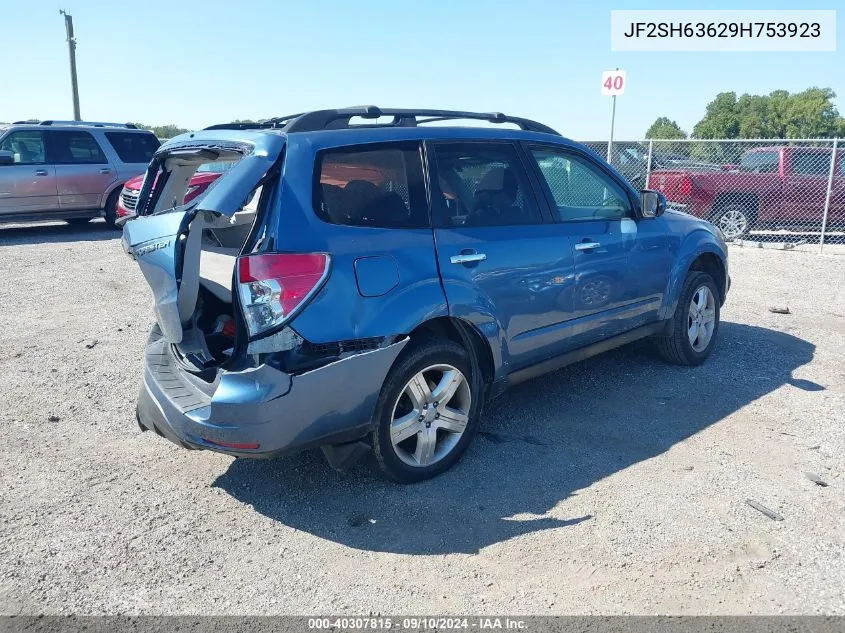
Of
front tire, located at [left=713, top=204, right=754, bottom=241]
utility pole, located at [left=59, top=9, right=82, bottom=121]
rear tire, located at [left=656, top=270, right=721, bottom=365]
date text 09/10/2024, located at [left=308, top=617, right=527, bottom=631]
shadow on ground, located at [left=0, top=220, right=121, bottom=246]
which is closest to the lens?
date text 09/10/2024, located at [left=308, top=617, right=527, bottom=631]

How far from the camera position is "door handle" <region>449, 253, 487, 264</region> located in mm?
3852

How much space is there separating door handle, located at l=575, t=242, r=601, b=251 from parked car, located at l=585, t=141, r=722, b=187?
9.75 m

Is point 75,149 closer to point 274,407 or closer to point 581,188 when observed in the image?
point 581,188

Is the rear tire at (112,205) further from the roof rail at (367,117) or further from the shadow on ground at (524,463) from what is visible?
the shadow on ground at (524,463)

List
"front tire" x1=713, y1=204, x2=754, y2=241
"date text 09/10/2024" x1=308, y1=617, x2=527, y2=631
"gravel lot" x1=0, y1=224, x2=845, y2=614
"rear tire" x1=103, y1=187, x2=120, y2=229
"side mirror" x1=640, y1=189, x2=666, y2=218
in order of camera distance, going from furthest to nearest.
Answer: "rear tire" x1=103, y1=187, x2=120, y2=229 → "front tire" x1=713, y1=204, x2=754, y2=241 → "side mirror" x1=640, y1=189, x2=666, y2=218 → "gravel lot" x1=0, y1=224, x2=845, y2=614 → "date text 09/10/2024" x1=308, y1=617, x2=527, y2=631

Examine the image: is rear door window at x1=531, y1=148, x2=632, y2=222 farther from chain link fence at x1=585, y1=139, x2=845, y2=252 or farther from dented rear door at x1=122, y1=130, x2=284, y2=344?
chain link fence at x1=585, y1=139, x2=845, y2=252

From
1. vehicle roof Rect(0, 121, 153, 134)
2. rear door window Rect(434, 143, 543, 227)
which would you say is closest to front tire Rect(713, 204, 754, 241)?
rear door window Rect(434, 143, 543, 227)

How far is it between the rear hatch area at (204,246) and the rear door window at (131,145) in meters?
10.6

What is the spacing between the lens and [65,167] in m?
13.1

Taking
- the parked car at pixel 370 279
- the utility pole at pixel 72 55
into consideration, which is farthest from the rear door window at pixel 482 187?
the utility pole at pixel 72 55

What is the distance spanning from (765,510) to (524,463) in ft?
4.14

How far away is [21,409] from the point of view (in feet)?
16.3

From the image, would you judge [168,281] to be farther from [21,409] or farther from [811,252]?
[811,252]

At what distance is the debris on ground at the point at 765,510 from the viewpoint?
3.51 metres
